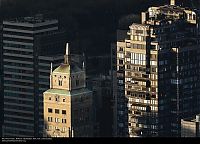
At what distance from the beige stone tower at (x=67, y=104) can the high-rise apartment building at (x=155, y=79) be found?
114 centimetres

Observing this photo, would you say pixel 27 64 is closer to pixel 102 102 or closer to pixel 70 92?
pixel 102 102

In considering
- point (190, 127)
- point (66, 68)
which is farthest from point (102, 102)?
point (190, 127)

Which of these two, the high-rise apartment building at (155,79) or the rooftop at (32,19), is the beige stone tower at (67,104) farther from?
the rooftop at (32,19)

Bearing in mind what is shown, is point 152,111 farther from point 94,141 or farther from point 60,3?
point 94,141

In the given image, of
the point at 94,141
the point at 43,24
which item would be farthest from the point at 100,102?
the point at 94,141

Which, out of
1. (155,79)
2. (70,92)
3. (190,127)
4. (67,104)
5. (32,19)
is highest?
(32,19)

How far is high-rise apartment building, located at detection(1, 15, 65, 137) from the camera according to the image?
113 ft

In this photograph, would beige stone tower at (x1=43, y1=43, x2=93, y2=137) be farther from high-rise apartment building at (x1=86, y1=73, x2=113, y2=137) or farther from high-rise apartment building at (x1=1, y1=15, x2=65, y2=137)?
high-rise apartment building at (x1=1, y1=15, x2=65, y2=137)

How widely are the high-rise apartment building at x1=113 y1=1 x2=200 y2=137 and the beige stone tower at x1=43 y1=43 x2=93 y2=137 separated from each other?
3.73 ft

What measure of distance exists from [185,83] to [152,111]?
144 cm

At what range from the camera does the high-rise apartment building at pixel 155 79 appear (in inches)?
1208

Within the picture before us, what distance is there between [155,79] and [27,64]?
695 cm

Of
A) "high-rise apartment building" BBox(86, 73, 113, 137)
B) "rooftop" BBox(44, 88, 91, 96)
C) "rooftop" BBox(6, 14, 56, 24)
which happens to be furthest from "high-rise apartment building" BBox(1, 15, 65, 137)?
"rooftop" BBox(44, 88, 91, 96)

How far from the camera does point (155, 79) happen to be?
31016 mm
